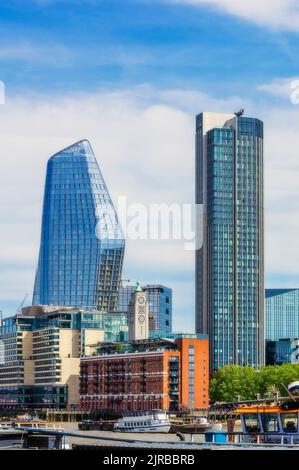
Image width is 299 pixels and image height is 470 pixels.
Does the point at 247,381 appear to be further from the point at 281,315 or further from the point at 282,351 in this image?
the point at 281,315

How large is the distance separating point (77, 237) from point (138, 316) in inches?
983

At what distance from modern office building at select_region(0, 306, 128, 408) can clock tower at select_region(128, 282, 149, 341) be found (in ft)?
15.2

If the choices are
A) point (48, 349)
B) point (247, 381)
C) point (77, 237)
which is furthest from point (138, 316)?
point (247, 381)

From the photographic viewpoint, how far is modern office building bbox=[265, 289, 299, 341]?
15038 cm

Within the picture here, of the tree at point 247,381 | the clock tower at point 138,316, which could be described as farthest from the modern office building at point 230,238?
the tree at point 247,381

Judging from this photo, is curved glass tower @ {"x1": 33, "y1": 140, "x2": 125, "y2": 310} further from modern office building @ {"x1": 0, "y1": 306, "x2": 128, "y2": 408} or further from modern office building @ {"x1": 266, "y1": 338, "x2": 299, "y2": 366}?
modern office building @ {"x1": 266, "y1": 338, "x2": 299, "y2": 366}

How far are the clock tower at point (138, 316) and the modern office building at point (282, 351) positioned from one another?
20.2m

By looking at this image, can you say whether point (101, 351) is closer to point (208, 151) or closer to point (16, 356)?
point (16, 356)

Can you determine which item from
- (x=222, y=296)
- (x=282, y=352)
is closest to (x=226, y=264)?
(x=222, y=296)

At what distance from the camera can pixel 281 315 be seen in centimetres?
15150

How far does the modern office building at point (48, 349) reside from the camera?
117250 millimetres

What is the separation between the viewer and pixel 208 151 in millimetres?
131500
